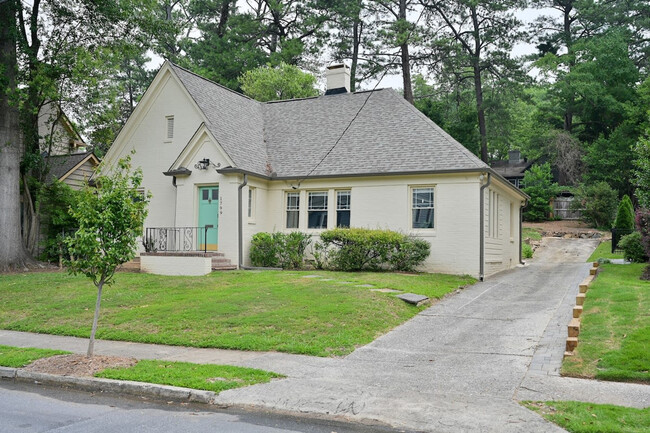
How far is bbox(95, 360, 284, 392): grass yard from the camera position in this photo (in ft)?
22.9

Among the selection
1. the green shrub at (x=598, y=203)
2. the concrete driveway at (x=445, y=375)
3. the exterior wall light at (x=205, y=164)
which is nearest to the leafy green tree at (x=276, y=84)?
the exterior wall light at (x=205, y=164)

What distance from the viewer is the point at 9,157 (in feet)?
68.0

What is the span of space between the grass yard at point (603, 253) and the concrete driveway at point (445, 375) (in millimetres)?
13271

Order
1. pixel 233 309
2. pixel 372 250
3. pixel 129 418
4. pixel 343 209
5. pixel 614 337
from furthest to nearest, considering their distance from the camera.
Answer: pixel 343 209 < pixel 372 250 < pixel 233 309 < pixel 614 337 < pixel 129 418

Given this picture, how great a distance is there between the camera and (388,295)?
1270 centimetres

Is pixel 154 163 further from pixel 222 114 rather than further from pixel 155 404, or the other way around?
pixel 155 404

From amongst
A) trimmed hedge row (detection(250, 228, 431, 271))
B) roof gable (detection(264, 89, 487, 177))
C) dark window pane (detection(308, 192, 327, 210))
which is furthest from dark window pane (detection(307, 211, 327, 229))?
trimmed hedge row (detection(250, 228, 431, 271))

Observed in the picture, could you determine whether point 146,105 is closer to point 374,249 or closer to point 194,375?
point 374,249

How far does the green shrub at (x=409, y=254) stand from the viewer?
17.3m

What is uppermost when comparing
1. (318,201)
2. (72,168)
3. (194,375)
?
(72,168)

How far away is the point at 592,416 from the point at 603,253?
22623 mm

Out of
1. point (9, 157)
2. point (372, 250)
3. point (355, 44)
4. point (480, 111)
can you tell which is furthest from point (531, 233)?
point (9, 157)

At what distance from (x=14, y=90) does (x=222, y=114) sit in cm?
744

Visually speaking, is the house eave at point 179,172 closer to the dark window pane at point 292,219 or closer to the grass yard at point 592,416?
the dark window pane at point 292,219
